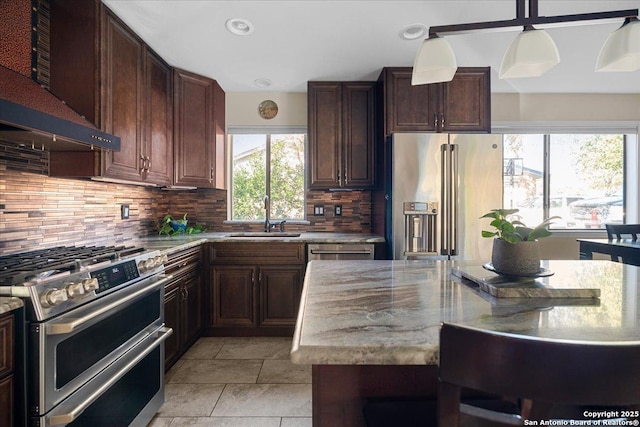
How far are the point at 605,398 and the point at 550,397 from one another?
8cm

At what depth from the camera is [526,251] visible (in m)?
1.16

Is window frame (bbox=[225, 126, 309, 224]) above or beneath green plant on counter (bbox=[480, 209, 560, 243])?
above

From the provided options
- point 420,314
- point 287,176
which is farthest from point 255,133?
point 420,314

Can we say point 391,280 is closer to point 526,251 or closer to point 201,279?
point 526,251

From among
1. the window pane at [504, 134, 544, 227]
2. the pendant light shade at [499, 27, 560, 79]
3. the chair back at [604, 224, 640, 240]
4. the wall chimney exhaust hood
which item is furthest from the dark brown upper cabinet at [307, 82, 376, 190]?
the chair back at [604, 224, 640, 240]

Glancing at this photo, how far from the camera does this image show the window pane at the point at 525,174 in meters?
3.80

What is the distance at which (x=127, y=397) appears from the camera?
1582mm

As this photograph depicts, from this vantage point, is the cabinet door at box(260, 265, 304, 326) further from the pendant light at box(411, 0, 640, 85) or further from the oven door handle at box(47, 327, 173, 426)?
the pendant light at box(411, 0, 640, 85)

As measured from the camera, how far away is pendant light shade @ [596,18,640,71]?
4.19ft

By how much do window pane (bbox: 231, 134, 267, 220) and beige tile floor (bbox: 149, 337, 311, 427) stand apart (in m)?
1.38

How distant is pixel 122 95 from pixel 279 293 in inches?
74.9

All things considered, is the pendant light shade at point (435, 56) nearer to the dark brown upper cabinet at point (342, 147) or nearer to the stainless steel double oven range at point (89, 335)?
the stainless steel double oven range at point (89, 335)

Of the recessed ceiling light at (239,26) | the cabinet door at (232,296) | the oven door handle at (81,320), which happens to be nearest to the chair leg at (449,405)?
the oven door handle at (81,320)

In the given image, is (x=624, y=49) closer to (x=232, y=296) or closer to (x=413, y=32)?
(x=413, y=32)
